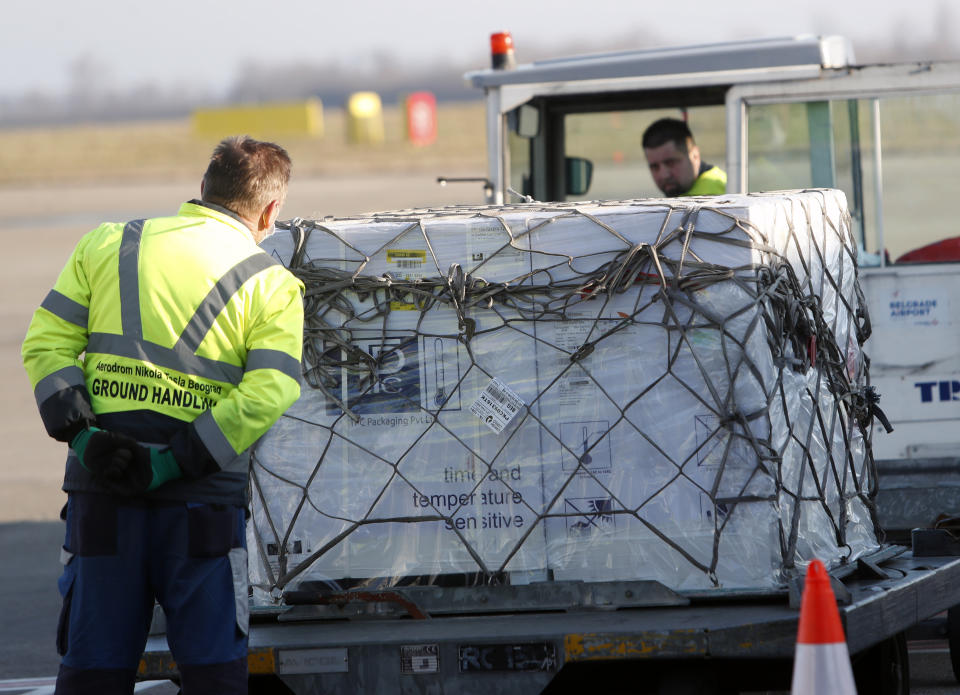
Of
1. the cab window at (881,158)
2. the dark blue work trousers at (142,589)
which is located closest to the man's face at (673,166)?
the cab window at (881,158)

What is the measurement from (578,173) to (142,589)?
5298mm

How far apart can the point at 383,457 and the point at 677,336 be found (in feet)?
3.24

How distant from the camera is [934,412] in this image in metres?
7.06

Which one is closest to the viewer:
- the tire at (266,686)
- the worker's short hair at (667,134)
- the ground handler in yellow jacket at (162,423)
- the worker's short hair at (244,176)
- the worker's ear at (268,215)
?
the ground handler in yellow jacket at (162,423)

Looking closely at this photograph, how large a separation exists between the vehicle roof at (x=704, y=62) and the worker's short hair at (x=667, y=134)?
0.94 ft

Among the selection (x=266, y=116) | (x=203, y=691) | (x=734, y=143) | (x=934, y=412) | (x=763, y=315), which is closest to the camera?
(x=203, y=691)

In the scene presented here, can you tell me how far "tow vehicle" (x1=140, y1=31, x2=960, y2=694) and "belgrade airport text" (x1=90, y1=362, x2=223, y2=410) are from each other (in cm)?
85

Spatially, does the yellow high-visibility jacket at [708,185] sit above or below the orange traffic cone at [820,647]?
above

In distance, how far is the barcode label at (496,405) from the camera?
4.34 metres

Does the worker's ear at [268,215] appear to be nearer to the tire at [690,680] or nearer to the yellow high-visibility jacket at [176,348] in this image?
the yellow high-visibility jacket at [176,348]

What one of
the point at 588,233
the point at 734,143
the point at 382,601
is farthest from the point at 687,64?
the point at 382,601

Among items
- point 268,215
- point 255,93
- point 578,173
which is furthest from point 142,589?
→ point 255,93

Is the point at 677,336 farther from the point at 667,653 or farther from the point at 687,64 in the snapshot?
the point at 687,64

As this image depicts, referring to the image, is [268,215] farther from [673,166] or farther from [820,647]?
[673,166]
